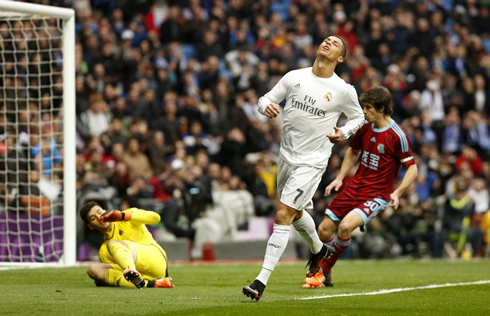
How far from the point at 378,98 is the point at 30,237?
23.2 feet

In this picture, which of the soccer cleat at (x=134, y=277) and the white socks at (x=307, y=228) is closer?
the soccer cleat at (x=134, y=277)

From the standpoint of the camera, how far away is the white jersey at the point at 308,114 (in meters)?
9.15

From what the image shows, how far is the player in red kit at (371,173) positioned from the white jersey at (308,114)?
1190 mm

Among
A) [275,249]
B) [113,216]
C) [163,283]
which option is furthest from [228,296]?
[113,216]

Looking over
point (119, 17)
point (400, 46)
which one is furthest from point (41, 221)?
point (400, 46)

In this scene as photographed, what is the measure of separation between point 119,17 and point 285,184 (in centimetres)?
1341

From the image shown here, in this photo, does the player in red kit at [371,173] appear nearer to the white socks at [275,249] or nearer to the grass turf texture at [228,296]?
the grass turf texture at [228,296]

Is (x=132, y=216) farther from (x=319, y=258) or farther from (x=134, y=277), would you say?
(x=319, y=258)

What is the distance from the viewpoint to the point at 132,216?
9.73 metres

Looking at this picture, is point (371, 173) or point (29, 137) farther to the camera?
point (29, 137)

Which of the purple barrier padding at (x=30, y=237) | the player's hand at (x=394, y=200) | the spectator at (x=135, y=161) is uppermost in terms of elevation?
the player's hand at (x=394, y=200)

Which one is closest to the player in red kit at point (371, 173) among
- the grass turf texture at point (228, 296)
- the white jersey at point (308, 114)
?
the grass turf texture at point (228, 296)

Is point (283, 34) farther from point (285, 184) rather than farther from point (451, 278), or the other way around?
point (285, 184)

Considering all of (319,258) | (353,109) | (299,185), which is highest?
(353,109)
